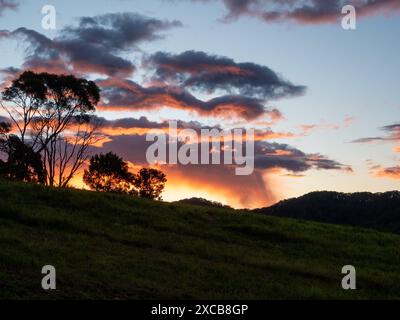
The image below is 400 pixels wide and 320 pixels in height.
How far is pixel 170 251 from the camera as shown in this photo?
27781 millimetres

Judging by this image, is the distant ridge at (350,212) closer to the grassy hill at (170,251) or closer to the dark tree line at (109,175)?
the dark tree line at (109,175)

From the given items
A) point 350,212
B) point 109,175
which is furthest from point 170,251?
point 350,212

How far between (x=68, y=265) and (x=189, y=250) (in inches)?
309

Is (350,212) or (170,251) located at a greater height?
(350,212)

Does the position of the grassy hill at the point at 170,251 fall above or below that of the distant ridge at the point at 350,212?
below

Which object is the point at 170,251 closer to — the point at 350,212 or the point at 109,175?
the point at 109,175

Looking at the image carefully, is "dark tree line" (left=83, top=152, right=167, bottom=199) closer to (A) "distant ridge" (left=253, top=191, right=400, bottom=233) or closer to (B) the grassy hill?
(B) the grassy hill

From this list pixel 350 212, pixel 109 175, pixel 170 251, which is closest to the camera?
pixel 170 251

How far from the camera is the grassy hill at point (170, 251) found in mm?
20359

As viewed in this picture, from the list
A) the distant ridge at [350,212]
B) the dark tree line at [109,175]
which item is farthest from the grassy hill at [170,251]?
the distant ridge at [350,212]

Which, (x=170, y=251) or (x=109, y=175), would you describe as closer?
(x=170, y=251)

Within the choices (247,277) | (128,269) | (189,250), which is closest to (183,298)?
(128,269)

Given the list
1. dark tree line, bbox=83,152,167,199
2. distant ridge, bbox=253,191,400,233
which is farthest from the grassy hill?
distant ridge, bbox=253,191,400,233

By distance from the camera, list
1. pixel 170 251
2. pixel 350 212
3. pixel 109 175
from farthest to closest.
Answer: pixel 350 212 < pixel 109 175 < pixel 170 251
